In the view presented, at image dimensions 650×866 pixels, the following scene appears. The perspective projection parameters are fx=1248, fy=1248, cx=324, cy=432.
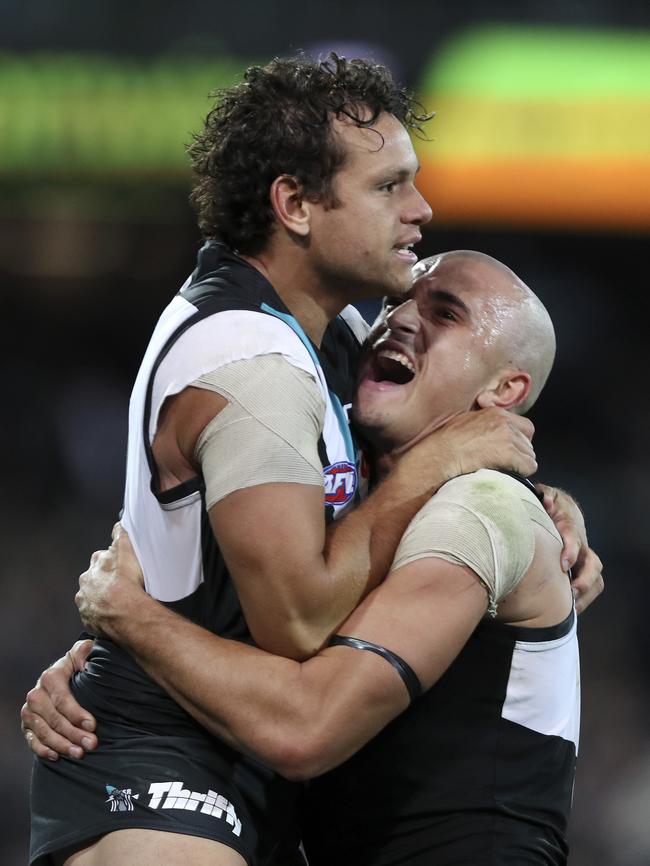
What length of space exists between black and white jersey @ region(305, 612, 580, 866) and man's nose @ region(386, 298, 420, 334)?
105cm

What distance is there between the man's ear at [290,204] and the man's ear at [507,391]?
76 centimetres

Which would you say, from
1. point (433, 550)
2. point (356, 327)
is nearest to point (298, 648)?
point (433, 550)

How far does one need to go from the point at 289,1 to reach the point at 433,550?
9585 mm

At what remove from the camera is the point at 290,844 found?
382 cm

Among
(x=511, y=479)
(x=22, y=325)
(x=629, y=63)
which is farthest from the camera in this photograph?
(x=22, y=325)

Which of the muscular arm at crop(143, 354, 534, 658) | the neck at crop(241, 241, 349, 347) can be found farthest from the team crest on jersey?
the neck at crop(241, 241, 349, 347)

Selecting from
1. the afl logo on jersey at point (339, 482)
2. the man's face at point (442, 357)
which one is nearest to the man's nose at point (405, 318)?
the man's face at point (442, 357)

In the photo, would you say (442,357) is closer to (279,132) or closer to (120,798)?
(279,132)

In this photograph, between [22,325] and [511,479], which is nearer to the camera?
[511,479]

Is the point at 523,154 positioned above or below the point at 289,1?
below

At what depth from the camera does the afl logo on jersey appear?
3.69 m

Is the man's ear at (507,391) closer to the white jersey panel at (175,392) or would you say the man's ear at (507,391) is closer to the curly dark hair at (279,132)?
the white jersey panel at (175,392)

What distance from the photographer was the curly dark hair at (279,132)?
12.7ft

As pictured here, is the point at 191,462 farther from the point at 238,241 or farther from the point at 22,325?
the point at 22,325
